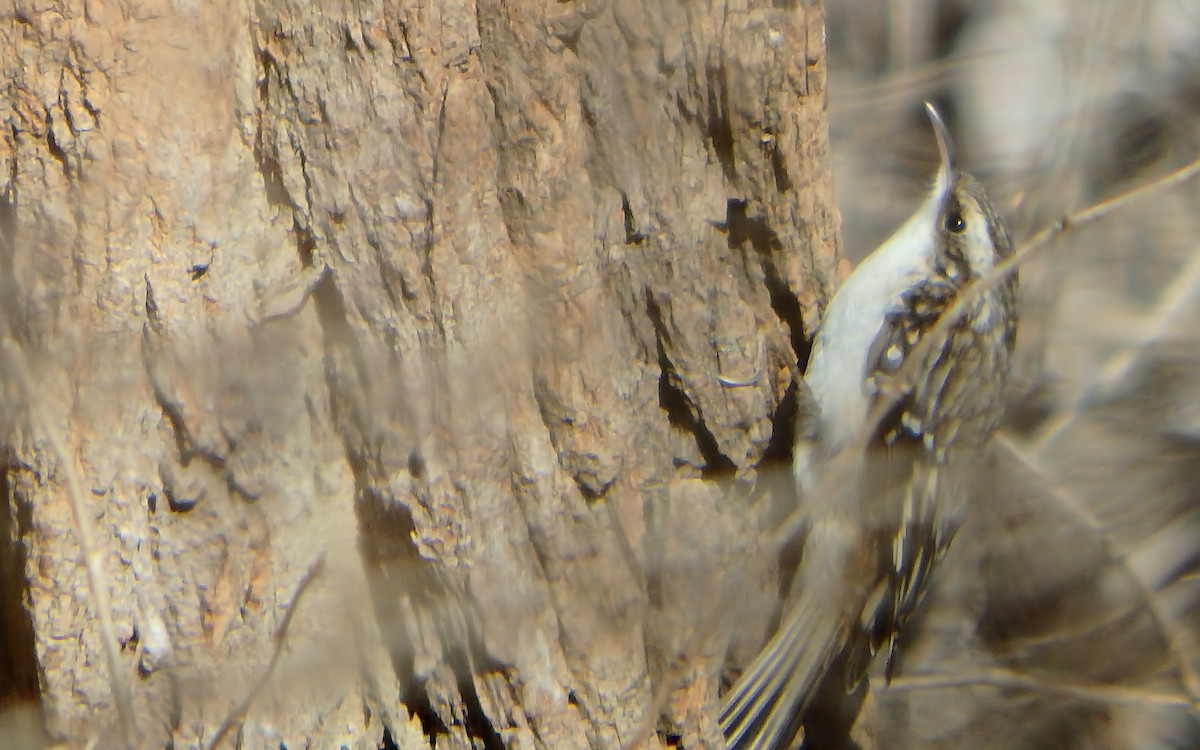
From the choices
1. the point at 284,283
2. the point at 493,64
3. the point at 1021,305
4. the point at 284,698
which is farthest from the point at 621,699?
the point at 1021,305

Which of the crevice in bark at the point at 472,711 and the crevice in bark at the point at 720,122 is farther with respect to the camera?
the crevice in bark at the point at 720,122

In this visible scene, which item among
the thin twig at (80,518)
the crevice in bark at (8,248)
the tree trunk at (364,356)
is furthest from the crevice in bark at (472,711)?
the crevice in bark at (8,248)

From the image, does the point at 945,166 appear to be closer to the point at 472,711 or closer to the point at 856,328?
the point at 856,328

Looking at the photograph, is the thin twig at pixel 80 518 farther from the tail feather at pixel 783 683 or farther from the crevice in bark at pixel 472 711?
the tail feather at pixel 783 683

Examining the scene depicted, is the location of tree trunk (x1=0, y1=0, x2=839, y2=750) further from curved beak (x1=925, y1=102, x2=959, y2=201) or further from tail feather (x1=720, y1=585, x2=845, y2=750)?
curved beak (x1=925, y1=102, x2=959, y2=201)

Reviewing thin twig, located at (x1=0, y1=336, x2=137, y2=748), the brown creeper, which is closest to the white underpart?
the brown creeper

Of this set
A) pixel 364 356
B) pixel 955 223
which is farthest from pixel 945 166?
pixel 364 356
